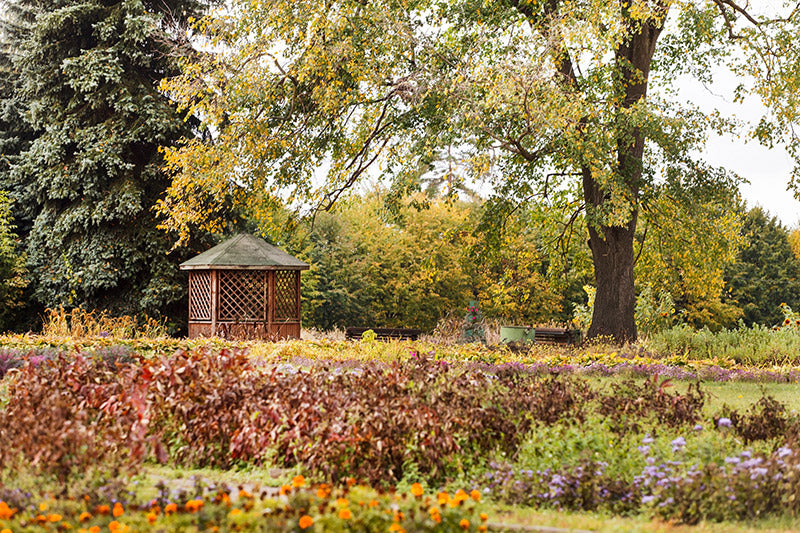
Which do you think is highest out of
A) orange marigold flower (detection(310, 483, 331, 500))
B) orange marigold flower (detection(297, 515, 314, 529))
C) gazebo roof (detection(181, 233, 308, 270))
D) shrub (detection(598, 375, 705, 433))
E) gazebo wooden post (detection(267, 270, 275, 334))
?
gazebo roof (detection(181, 233, 308, 270))

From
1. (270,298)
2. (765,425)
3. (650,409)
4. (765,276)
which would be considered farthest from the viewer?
(765,276)

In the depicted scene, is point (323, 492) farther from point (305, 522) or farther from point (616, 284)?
point (616, 284)

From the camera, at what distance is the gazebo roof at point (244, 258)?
14352 millimetres

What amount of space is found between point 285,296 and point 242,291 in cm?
96

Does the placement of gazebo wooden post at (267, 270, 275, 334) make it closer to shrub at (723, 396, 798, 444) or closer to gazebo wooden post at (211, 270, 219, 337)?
gazebo wooden post at (211, 270, 219, 337)

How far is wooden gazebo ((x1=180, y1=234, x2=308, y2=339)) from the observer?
14.5 metres

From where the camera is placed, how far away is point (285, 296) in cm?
1564

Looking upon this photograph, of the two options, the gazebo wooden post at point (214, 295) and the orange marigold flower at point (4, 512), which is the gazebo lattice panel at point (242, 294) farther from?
the orange marigold flower at point (4, 512)

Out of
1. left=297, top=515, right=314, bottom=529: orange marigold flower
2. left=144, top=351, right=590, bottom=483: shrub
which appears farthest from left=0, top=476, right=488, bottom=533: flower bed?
left=144, top=351, right=590, bottom=483: shrub

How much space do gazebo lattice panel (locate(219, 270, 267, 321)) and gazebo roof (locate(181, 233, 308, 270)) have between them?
42cm

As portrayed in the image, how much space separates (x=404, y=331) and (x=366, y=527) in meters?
12.4

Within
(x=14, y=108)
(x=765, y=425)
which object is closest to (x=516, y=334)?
(x=765, y=425)

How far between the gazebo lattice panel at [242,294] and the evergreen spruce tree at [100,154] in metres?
1.60

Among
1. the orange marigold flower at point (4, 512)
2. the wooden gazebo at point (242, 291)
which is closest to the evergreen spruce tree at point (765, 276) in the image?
the wooden gazebo at point (242, 291)
